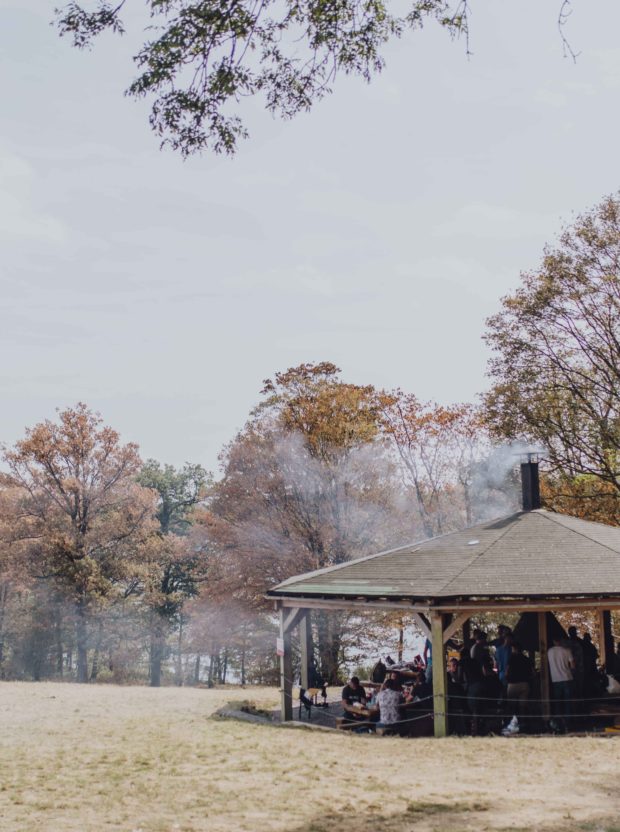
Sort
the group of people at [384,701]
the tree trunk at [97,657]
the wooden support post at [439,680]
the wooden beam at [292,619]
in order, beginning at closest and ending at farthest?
the wooden support post at [439,680]
the group of people at [384,701]
the wooden beam at [292,619]
the tree trunk at [97,657]

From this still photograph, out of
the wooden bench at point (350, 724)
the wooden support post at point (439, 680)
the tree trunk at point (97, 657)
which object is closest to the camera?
the wooden support post at point (439, 680)

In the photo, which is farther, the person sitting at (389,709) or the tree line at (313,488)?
the tree line at (313,488)

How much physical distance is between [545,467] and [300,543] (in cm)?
902

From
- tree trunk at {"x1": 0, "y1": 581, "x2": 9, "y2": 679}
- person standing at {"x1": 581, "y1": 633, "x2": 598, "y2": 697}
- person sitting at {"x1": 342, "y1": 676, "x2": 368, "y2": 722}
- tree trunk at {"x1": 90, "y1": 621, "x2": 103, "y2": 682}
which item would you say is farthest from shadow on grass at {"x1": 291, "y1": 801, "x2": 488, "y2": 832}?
tree trunk at {"x1": 0, "y1": 581, "x2": 9, "y2": 679}

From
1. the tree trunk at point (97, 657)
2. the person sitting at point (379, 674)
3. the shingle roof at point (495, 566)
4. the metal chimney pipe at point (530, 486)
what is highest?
the metal chimney pipe at point (530, 486)

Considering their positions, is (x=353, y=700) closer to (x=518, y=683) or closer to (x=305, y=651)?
(x=518, y=683)

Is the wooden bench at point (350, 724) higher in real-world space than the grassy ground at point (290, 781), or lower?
lower

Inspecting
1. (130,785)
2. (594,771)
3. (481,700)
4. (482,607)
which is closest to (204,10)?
(130,785)

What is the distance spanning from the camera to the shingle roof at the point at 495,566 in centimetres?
1506

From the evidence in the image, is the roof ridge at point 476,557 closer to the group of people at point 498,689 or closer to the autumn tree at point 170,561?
the group of people at point 498,689

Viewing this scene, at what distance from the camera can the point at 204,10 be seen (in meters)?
8.41

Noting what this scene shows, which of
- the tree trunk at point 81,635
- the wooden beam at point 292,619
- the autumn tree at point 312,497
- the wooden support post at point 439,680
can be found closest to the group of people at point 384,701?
the wooden support post at point 439,680

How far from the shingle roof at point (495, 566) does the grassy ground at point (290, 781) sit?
2714 millimetres

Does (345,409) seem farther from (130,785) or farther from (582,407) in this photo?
(130,785)
